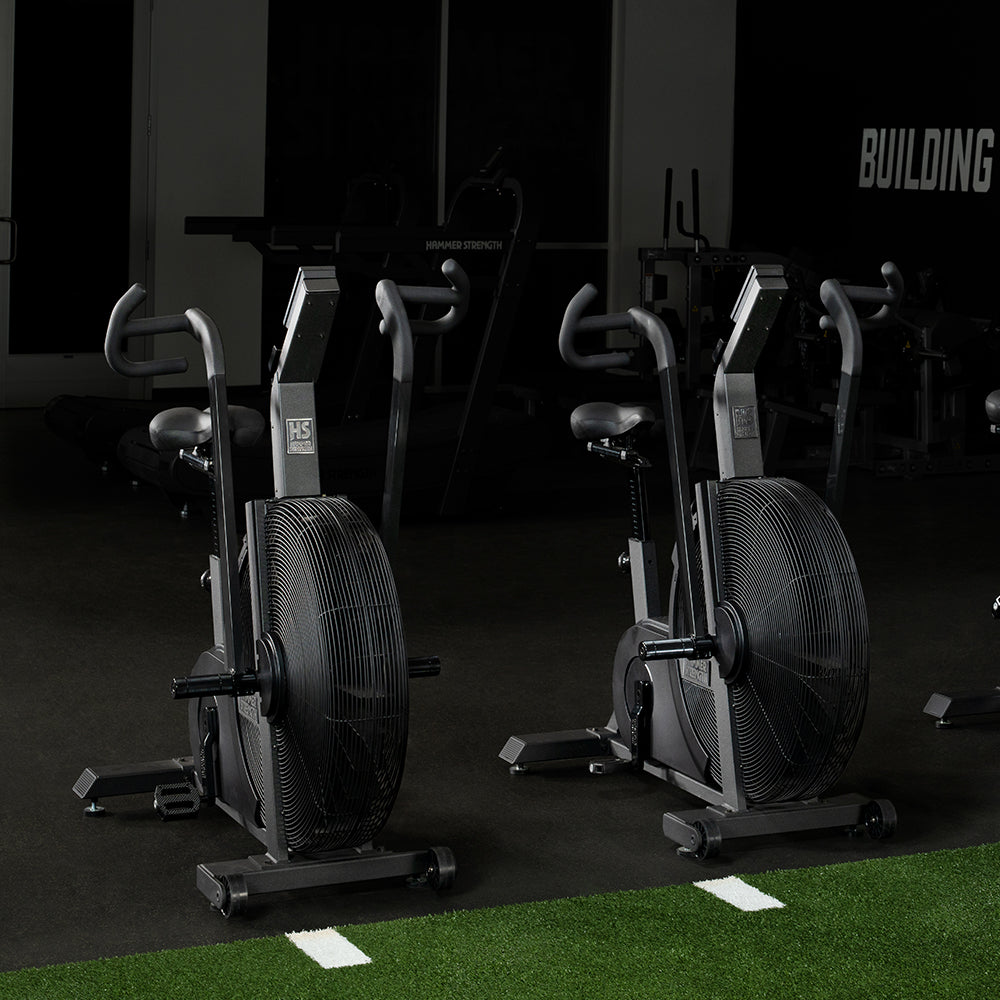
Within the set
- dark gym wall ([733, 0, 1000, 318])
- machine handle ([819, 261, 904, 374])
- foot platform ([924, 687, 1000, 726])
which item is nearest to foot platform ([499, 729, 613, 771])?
foot platform ([924, 687, 1000, 726])

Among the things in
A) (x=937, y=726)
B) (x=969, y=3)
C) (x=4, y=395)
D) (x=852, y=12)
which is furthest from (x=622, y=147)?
(x=937, y=726)

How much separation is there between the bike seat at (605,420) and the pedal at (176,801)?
3.78 ft

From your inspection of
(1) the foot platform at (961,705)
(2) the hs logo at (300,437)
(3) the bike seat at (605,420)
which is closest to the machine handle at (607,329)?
(3) the bike seat at (605,420)

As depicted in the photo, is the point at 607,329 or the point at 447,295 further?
the point at 607,329

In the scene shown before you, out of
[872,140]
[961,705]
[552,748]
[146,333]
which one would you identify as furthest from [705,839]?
[872,140]

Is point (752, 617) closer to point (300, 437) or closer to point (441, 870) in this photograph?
point (441, 870)

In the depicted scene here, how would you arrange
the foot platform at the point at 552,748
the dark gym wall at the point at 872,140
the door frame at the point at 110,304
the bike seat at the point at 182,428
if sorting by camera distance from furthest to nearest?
1. the door frame at the point at 110,304
2. the dark gym wall at the point at 872,140
3. the foot platform at the point at 552,748
4. the bike seat at the point at 182,428

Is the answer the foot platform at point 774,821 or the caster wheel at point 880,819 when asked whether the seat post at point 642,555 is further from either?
the caster wheel at point 880,819

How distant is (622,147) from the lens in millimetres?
11398

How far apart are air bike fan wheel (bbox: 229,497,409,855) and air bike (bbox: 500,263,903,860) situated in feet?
2.21

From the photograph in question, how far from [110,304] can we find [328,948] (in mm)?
8038

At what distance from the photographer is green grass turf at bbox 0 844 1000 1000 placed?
2752 mm

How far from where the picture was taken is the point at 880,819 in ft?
11.5

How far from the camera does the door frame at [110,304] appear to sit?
10.0m
